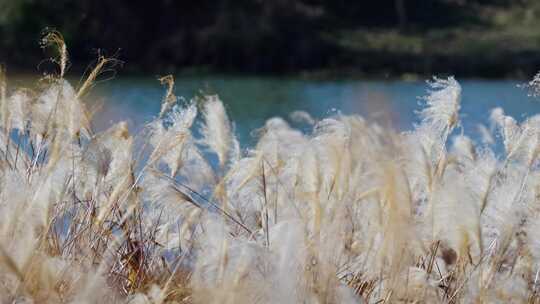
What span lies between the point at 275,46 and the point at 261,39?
0.37 meters

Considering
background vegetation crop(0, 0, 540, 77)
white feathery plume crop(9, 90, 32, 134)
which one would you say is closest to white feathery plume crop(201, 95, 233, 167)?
white feathery plume crop(9, 90, 32, 134)

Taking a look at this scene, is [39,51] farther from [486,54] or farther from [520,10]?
[520,10]

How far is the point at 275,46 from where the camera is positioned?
25859 mm

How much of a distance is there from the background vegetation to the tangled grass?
61.0 ft

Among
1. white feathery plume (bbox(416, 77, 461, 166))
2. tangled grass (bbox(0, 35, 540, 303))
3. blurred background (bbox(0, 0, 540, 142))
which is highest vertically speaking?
white feathery plume (bbox(416, 77, 461, 166))

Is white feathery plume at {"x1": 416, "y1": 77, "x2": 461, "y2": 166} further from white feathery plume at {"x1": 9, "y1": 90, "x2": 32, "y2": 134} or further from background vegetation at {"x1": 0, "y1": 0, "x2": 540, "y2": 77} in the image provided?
background vegetation at {"x1": 0, "y1": 0, "x2": 540, "y2": 77}

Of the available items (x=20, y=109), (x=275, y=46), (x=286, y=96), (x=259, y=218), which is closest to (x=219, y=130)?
(x=259, y=218)

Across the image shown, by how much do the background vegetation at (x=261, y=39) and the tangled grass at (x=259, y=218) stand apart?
18608mm

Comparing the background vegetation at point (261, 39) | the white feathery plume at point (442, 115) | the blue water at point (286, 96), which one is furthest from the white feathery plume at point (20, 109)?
the background vegetation at point (261, 39)

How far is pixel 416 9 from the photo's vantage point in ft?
108

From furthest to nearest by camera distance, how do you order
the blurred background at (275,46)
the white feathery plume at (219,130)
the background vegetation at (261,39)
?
the background vegetation at (261,39)
the blurred background at (275,46)
the white feathery plume at (219,130)

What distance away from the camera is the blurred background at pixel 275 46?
20938mm

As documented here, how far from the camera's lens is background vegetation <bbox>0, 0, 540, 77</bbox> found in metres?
23.6

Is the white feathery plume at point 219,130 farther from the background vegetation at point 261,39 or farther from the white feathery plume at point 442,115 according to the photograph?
the background vegetation at point 261,39
